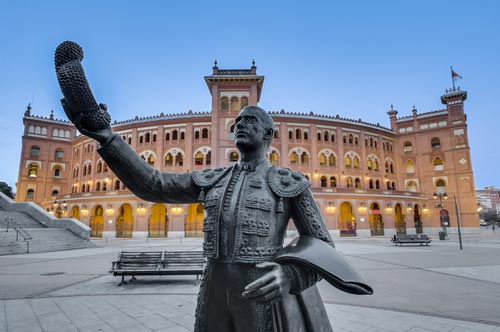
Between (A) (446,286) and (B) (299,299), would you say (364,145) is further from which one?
(B) (299,299)

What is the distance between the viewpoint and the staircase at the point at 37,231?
17219 mm

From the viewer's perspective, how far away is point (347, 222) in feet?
128

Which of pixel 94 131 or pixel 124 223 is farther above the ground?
pixel 94 131

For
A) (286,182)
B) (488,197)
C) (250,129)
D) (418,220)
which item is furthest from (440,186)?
(488,197)

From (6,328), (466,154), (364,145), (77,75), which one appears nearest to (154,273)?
(6,328)

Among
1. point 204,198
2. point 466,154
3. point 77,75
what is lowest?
point 204,198

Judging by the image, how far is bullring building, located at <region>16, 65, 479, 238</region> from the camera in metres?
36.1

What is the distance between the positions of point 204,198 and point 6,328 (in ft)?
16.9

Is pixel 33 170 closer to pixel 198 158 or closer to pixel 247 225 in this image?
pixel 198 158

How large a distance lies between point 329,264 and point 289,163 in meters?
38.5

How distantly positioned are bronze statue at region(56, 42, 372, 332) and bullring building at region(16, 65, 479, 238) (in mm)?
32422

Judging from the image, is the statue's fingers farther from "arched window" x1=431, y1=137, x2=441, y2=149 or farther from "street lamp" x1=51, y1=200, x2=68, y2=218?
"arched window" x1=431, y1=137, x2=441, y2=149

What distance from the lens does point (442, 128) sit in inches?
1741

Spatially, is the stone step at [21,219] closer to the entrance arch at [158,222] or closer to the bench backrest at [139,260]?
the entrance arch at [158,222]
